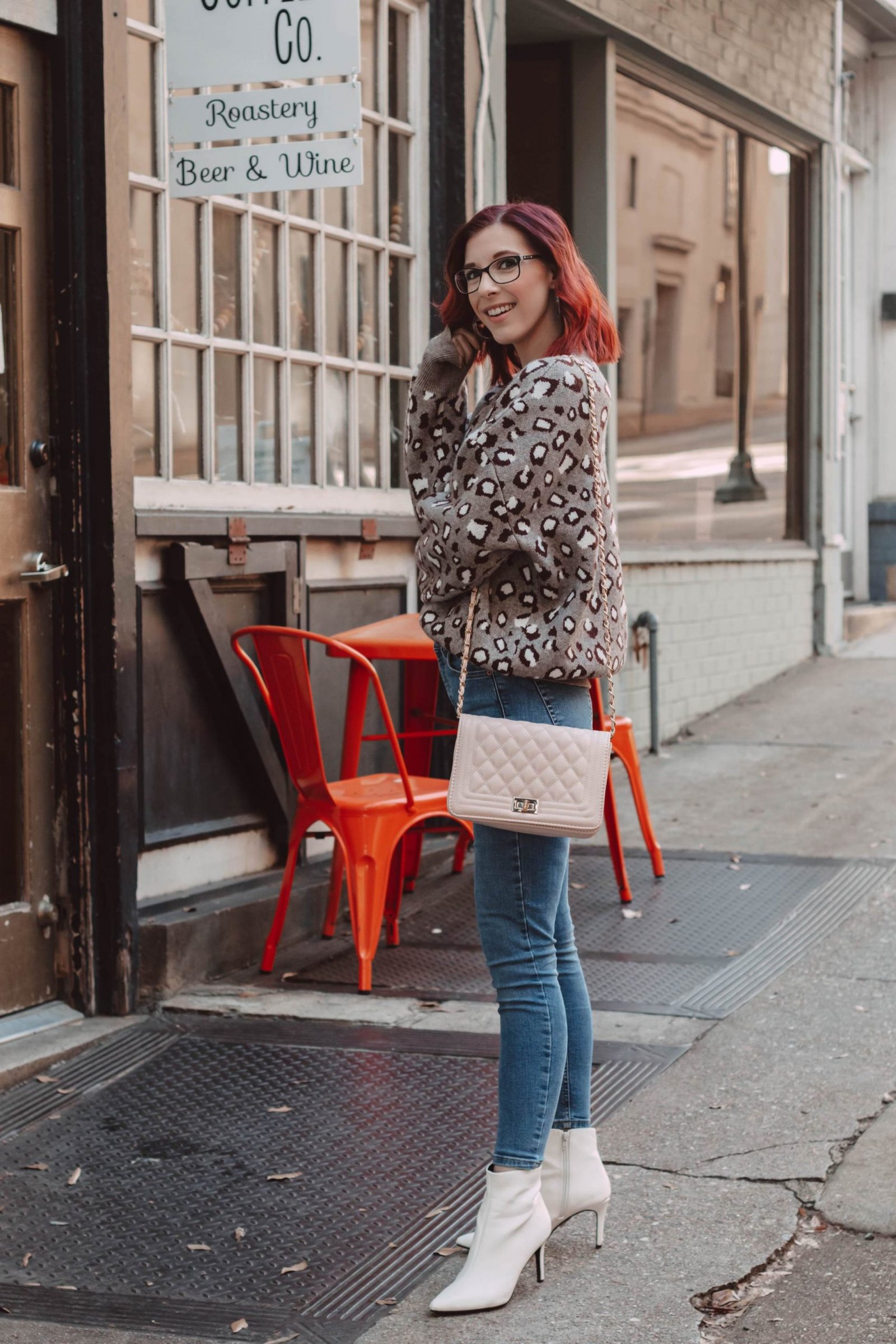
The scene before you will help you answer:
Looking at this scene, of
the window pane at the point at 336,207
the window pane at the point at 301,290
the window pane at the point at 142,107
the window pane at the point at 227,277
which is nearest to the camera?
the window pane at the point at 142,107

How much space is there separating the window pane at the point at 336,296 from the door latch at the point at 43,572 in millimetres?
2029

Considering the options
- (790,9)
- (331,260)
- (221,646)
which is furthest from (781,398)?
(221,646)

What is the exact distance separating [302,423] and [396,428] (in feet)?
2.14

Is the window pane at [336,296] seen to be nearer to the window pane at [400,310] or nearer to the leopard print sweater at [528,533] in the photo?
the window pane at [400,310]

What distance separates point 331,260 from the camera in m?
6.55

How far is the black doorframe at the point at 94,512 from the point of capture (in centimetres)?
478

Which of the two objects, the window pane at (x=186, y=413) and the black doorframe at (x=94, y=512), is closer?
the black doorframe at (x=94, y=512)

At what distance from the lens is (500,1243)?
310cm

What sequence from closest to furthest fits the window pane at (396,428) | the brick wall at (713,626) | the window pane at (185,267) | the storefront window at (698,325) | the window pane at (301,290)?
1. the window pane at (185,267)
2. the window pane at (301,290)
3. the window pane at (396,428)
4. the brick wall at (713,626)
5. the storefront window at (698,325)

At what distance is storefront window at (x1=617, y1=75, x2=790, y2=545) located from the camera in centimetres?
959

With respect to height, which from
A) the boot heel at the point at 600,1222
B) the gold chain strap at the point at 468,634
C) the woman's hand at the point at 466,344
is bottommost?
the boot heel at the point at 600,1222

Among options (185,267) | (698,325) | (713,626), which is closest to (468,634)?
(185,267)

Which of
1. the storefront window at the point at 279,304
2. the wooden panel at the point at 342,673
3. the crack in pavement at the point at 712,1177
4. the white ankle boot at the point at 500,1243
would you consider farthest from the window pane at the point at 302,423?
the white ankle boot at the point at 500,1243

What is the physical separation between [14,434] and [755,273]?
744 centimetres
